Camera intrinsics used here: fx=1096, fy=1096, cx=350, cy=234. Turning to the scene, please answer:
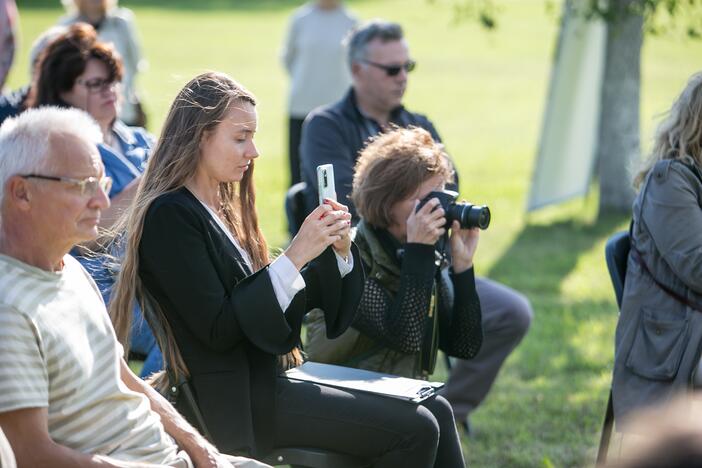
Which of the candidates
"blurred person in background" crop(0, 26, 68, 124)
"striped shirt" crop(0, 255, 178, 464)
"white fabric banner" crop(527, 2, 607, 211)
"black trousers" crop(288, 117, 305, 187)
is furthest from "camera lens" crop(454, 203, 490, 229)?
"white fabric banner" crop(527, 2, 607, 211)

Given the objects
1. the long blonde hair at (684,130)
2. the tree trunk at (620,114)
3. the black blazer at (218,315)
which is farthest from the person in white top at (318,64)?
the black blazer at (218,315)

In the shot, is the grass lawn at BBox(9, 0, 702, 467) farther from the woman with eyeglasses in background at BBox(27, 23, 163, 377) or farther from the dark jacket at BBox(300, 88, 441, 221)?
the dark jacket at BBox(300, 88, 441, 221)

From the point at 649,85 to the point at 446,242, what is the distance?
1674 centimetres

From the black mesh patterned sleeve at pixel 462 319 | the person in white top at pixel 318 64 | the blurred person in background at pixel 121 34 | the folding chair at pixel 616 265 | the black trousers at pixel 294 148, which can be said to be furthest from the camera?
the person in white top at pixel 318 64

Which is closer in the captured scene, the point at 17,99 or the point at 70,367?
the point at 70,367

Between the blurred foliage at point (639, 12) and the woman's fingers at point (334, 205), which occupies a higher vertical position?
the blurred foliage at point (639, 12)

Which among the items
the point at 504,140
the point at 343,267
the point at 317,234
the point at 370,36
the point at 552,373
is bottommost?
the point at 504,140

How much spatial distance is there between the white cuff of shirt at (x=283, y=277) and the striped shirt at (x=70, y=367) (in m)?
0.53

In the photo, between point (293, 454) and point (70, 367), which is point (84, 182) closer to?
point (70, 367)

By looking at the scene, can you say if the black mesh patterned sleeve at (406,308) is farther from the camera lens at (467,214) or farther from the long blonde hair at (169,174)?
the long blonde hair at (169,174)

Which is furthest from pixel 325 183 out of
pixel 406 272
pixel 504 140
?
pixel 504 140

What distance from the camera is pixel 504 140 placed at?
15664 mm

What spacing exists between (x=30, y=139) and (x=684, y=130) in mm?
2424

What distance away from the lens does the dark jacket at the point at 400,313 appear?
12.2ft
